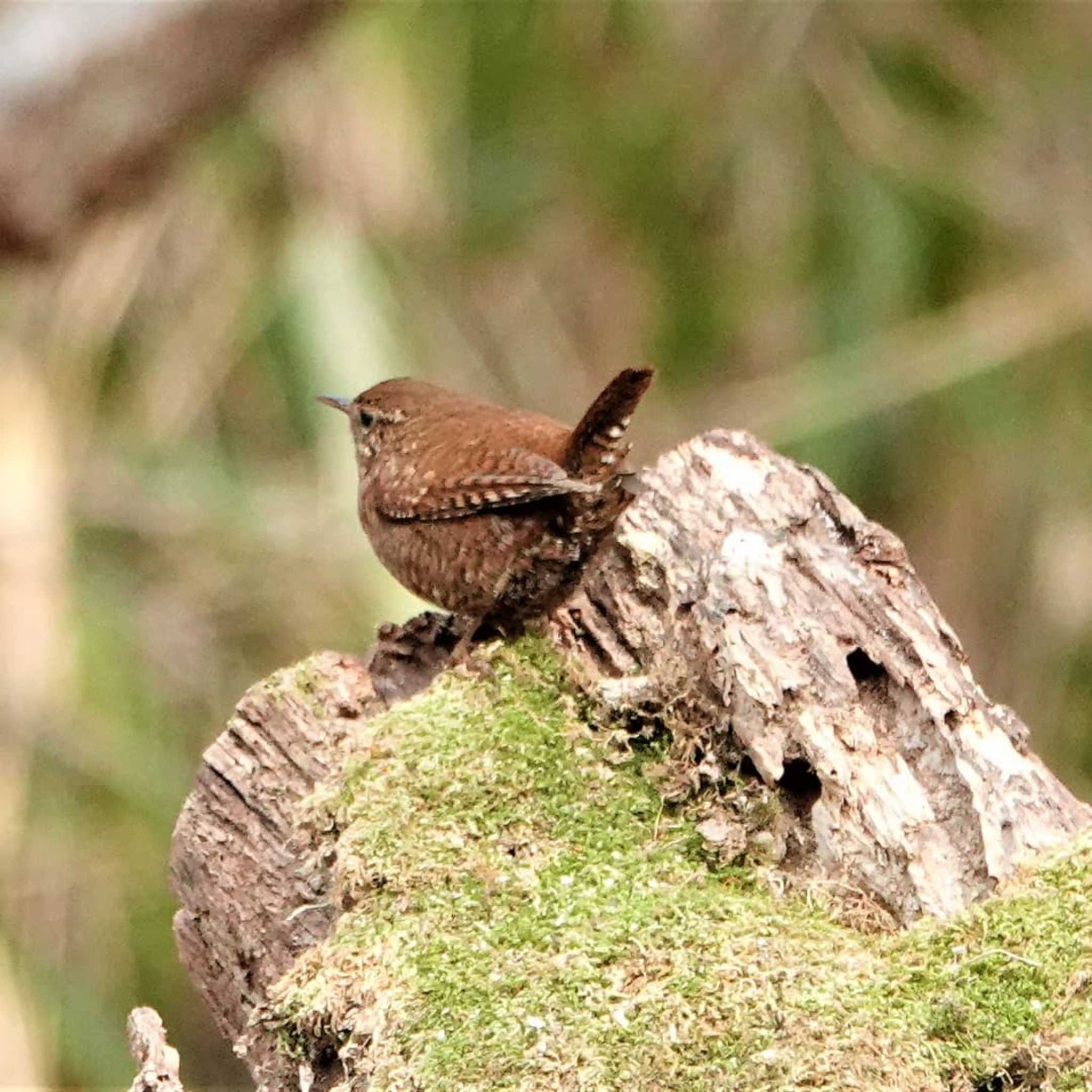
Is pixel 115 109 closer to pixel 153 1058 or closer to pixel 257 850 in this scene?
pixel 257 850

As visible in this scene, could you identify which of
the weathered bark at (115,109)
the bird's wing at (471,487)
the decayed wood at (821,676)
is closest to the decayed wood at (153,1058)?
the decayed wood at (821,676)

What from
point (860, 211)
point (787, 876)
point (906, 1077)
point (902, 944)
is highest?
point (860, 211)

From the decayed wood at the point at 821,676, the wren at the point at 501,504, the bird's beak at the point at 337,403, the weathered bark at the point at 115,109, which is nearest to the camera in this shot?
the decayed wood at the point at 821,676

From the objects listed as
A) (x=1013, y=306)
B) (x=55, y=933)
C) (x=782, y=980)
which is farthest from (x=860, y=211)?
(x=782, y=980)

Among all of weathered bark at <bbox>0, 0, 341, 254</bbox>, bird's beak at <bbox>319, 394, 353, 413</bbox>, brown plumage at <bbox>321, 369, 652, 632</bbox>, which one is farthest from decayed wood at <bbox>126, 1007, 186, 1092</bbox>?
weathered bark at <bbox>0, 0, 341, 254</bbox>

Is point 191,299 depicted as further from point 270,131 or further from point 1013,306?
point 1013,306

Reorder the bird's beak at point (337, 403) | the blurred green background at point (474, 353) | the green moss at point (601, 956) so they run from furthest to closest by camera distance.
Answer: the blurred green background at point (474, 353) < the bird's beak at point (337, 403) < the green moss at point (601, 956)

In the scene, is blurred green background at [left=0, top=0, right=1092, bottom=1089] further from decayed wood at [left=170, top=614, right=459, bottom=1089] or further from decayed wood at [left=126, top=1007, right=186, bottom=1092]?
decayed wood at [left=126, top=1007, right=186, bottom=1092]

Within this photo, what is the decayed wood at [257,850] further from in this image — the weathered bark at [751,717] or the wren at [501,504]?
the wren at [501,504]
